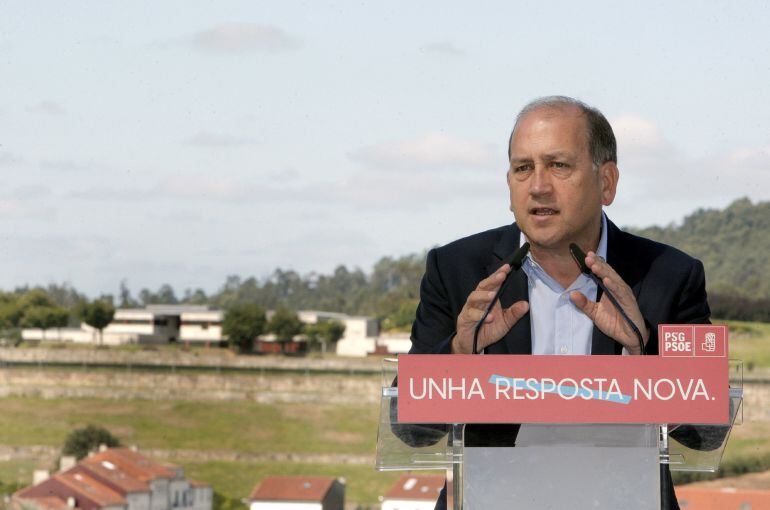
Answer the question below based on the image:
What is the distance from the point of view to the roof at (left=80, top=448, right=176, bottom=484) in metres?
68.2

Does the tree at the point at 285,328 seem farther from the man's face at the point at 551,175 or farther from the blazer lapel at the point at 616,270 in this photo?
the man's face at the point at 551,175

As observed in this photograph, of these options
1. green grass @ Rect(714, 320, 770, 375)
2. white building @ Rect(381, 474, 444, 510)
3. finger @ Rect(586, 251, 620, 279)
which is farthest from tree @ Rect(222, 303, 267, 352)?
finger @ Rect(586, 251, 620, 279)

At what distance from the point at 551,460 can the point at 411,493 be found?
60631 mm

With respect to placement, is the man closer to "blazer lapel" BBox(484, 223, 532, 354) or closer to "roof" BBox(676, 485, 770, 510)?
"blazer lapel" BBox(484, 223, 532, 354)

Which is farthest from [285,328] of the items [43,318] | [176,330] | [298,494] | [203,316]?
[298,494]

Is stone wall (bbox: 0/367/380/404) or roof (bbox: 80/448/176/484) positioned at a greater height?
stone wall (bbox: 0/367/380/404)

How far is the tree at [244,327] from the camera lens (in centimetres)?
9425

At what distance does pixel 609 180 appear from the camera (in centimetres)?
287

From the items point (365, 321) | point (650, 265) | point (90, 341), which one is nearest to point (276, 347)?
point (365, 321)

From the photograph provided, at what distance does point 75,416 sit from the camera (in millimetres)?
83625

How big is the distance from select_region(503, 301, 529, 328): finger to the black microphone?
0.15 m

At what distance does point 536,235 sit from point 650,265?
310 mm

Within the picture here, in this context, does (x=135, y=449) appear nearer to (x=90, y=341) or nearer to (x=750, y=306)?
(x=90, y=341)

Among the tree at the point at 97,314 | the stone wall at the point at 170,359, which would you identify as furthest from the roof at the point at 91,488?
the tree at the point at 97,314
